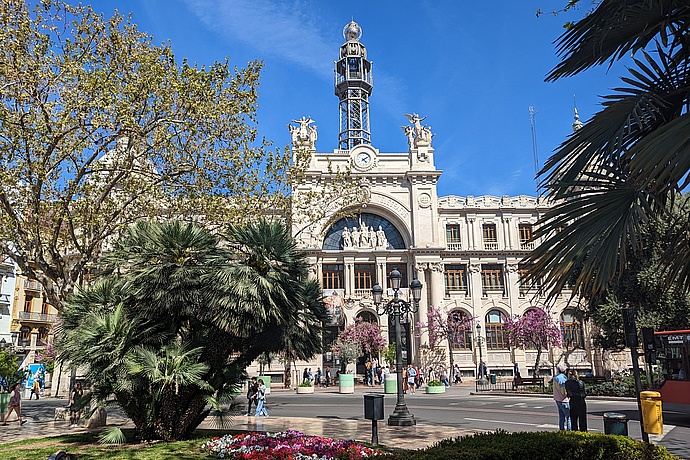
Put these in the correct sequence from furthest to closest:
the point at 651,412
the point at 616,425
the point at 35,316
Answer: the point at 35,316 → the point at 651,412 → the point at 616,425

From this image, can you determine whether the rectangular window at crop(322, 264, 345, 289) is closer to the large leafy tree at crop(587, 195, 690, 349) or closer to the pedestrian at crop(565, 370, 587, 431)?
the large leafy tree at crop(587, 195, 690, 349)

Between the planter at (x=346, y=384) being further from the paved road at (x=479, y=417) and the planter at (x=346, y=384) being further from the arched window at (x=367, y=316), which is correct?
the arched window at (x=367, y=316)

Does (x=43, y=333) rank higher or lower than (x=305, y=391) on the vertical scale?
higher

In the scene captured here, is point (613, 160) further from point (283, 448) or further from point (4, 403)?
point (4, 403)

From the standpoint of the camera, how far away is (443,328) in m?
47.4

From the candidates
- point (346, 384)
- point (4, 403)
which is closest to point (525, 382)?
point (346, 384)

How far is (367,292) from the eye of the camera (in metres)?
51.0

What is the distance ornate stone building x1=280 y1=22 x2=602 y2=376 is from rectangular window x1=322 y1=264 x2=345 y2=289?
0.10 metres

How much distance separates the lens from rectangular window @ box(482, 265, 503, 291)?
5262 centimetres

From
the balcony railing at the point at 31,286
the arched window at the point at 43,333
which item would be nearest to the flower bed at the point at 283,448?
the balcony railing at the point at 31,286

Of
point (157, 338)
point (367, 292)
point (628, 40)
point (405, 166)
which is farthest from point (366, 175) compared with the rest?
point (628, 40)

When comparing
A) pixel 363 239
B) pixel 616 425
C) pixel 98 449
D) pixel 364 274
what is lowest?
pixel 98 449

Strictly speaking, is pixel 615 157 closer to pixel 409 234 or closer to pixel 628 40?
pixel 628 40

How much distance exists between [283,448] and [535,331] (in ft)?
122
